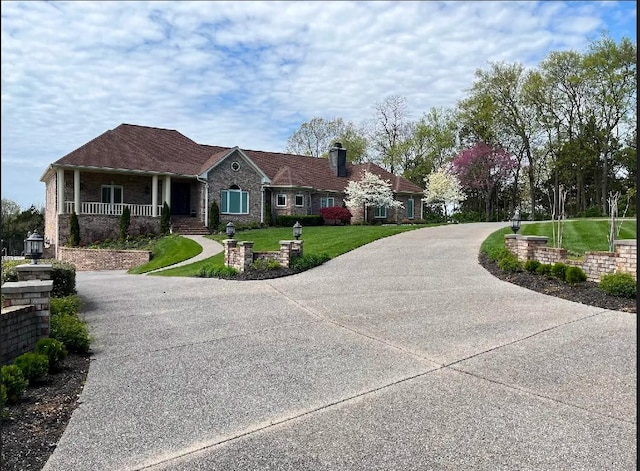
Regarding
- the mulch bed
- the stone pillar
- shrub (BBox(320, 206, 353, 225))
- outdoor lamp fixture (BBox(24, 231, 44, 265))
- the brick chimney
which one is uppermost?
the brick chimney

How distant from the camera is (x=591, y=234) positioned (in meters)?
16.0

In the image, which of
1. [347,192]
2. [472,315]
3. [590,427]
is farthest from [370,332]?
[347,192]

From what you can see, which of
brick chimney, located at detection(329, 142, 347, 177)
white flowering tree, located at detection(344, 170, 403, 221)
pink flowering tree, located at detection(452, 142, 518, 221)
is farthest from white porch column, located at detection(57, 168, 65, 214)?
pink flowering tree, located at detection(452, 142, 518, 221)

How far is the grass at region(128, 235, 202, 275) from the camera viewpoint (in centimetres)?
1878

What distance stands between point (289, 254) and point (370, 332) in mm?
6756

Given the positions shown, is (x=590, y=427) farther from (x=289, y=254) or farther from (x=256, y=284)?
(x=289, y=254)

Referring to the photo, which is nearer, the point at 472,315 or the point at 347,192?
the point at 472,315

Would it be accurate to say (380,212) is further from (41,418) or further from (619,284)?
(41,418)

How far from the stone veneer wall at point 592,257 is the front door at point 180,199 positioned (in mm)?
21585

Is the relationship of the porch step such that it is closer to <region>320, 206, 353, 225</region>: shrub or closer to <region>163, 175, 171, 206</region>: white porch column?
<region>163, 175, 171, 206</region>: white porch column

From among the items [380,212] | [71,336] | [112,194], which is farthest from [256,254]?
[380,212]

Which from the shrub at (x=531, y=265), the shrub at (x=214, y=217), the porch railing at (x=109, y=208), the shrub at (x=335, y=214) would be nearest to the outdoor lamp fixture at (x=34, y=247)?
the shrub at (x=531, y=265)

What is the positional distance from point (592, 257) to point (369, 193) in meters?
23.4

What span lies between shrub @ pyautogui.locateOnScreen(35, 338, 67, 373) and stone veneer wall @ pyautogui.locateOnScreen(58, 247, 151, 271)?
17146 mm
